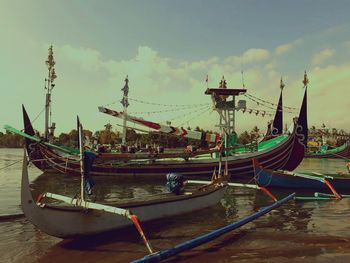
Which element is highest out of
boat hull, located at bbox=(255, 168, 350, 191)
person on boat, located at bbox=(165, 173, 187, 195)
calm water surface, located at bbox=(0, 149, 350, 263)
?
person on boat, located at bbox=(165, 173, 187, 195)

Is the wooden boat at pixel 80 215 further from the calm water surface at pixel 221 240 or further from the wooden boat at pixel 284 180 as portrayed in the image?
the wooden boat at pixel 284 180

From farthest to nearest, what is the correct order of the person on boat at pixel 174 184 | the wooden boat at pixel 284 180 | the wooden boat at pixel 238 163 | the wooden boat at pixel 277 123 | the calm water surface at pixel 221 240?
1. the wooden boat at pixel 277 123
2. the wooden boat at pixel 238 163
3. the wooden boat at pixel 284 180
4. the person on boat at pixel 174 184
5. the calm water surface at pixel 221 240

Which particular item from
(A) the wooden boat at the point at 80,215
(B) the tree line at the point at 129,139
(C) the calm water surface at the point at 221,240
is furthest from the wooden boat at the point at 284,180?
(B) the tree line at the point at 129,139

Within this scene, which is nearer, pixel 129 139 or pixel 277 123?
pixel 277 123

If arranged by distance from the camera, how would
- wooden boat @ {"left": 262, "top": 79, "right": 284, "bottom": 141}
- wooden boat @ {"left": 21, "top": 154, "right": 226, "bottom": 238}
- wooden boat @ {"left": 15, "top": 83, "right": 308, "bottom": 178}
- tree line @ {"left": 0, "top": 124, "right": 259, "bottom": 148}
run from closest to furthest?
wooden boat @ {"left": 21, "top": 154, "right": 226, "bottom": 238} < wooden boat @ {"left": 15, "top": 83, "right": 308, "bottom": 178} < wooden boat @ {"left": 262, "top": 79, "right": 284, "bottom": 141} < tree line @ {"left": 0, "top": 124, "right": 259, "bottom": 148}

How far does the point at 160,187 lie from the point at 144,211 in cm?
1111

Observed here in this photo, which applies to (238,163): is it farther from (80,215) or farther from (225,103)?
(80,215)

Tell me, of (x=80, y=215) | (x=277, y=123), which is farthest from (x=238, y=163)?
(x=80, y=215)

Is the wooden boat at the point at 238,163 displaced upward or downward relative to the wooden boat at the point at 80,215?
upward

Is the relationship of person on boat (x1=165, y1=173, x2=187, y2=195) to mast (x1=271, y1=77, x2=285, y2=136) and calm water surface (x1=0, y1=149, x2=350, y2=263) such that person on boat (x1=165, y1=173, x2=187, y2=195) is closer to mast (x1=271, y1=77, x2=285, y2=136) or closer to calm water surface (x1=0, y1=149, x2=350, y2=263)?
calm water surface (x1=0, y1=149, x2=350, y2=263)

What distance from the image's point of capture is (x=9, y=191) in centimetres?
1936

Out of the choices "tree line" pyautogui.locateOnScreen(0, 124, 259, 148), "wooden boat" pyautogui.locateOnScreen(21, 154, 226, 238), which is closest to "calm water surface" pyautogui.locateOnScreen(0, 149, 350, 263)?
"wooden boat" pyautogui.locateOnScreen(21, 154, 226, 238)

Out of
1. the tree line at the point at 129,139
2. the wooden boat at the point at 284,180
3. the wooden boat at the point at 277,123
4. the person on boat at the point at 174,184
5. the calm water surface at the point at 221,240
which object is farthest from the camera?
the tree line at the point at 129,139

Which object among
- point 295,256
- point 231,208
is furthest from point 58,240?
point 231,208
